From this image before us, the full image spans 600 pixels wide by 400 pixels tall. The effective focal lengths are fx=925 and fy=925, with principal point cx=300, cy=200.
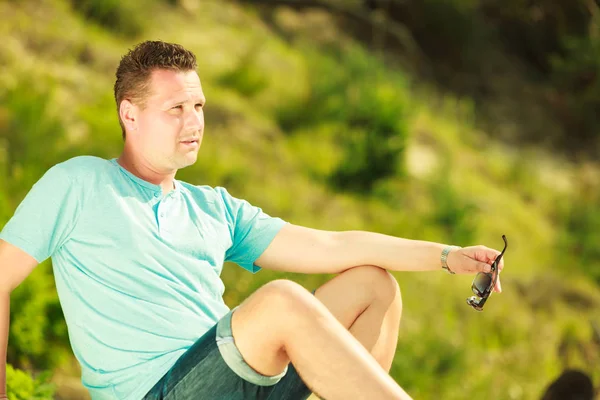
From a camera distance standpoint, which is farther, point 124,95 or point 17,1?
point 17,1

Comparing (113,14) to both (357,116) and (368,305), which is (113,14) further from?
(368,305)

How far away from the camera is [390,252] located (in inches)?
109

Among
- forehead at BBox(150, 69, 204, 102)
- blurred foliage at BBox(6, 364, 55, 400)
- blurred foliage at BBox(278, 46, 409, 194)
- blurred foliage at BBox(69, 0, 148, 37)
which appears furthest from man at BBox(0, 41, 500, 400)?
blurred foliage at BBox(69, 0, 148, 37)

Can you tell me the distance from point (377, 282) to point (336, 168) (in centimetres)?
506

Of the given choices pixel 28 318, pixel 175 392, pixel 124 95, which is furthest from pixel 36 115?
pixel 175 392

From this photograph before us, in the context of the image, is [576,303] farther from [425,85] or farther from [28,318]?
[28,318]

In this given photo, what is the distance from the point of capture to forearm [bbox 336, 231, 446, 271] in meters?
2.78

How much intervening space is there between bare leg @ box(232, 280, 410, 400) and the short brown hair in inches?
26.8

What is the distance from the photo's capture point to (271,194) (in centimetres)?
687

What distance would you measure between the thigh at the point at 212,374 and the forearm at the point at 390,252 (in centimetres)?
55

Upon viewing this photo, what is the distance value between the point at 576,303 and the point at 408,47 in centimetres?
445

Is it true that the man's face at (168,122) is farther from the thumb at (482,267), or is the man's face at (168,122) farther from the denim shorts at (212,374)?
the thumb at (482,267)

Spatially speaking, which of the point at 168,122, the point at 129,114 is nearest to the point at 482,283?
the point at 168,122

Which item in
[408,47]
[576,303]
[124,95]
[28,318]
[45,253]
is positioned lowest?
[576,303]
